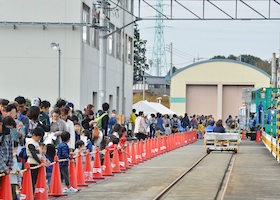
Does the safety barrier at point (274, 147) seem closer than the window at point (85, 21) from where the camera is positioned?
Yes

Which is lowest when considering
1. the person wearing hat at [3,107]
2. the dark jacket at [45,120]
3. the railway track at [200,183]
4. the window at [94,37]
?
the railway track at [200,183]

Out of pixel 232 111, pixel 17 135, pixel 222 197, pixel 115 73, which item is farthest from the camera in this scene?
pixel 232 111

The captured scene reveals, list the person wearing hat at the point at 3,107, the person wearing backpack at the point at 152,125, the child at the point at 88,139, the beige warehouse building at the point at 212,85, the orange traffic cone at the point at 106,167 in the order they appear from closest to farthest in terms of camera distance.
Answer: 1. the person wearing hat at the point at 3,107
2. the orange traffic cone at the point at 106,167
3. the child at the point at 88,139
4. the person wearing backpack at the point at 152,125
5. the beige warehouse building at the point at 212,85

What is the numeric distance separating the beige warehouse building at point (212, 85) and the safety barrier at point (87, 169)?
169 feet

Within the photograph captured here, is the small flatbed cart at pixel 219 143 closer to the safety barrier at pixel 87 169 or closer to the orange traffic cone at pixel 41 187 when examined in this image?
the safety barrier at pixel 87 169

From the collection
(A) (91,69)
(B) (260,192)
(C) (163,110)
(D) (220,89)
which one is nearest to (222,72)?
(D) (220,89)

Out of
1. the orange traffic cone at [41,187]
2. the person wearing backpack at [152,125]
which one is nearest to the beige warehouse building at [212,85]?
the person wearing backpack at [152,125]

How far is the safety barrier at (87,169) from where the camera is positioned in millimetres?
14000

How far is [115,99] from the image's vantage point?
5872 cm

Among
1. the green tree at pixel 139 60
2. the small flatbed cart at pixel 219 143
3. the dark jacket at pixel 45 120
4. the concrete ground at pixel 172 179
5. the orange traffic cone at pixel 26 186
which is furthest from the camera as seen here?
the green tree at pixel 139 60

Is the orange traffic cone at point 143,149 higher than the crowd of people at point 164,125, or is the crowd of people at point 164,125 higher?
the crowd of people at point 164,125

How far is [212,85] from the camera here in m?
90.4

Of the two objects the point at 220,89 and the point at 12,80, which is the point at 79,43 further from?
the point at 220,89

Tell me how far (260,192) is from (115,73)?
134 feet
